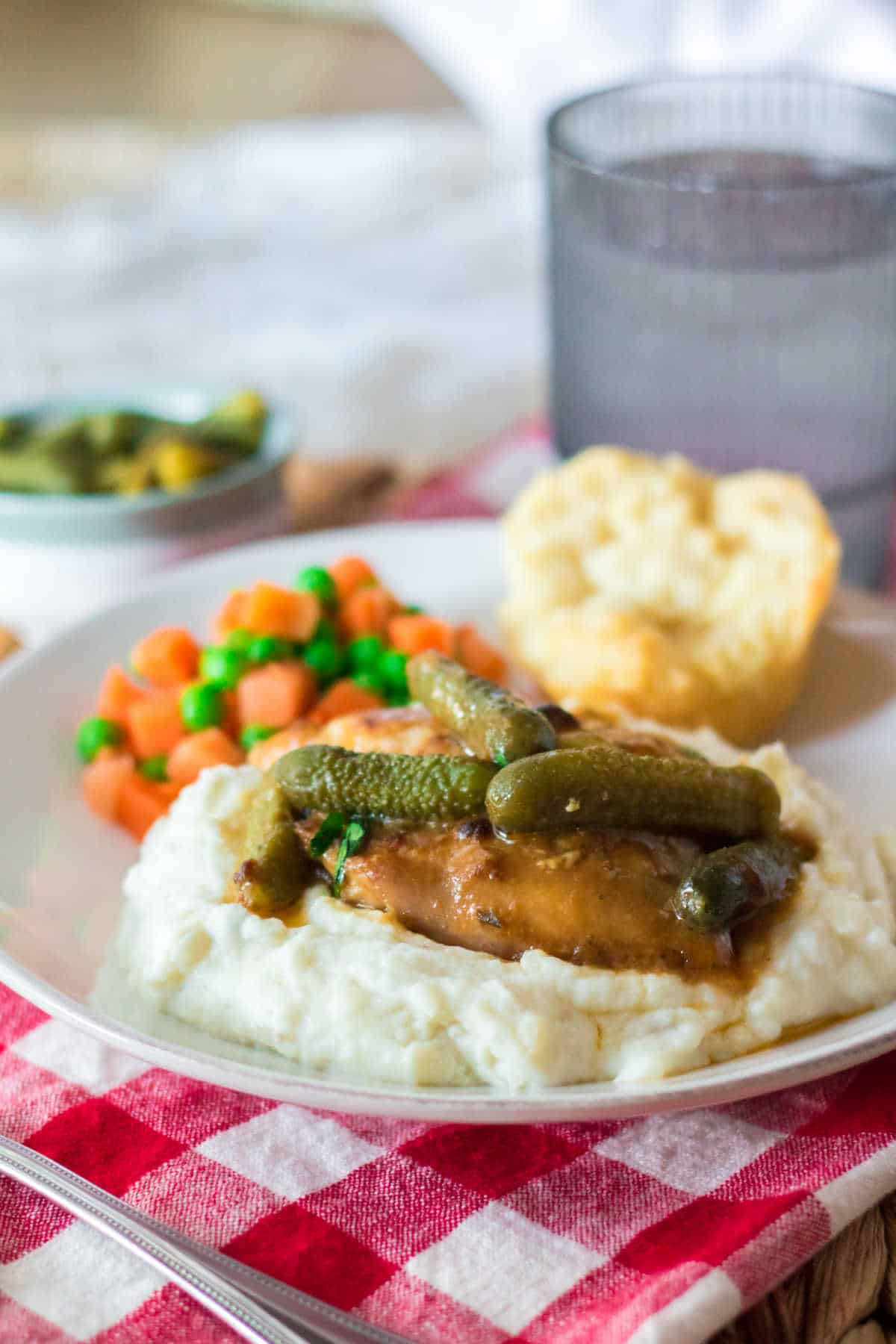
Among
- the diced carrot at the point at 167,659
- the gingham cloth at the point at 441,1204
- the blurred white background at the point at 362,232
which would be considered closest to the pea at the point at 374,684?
the diced carrot at the point at 167,659

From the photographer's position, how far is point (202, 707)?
175 inches

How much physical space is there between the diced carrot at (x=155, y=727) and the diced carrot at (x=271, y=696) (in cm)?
20

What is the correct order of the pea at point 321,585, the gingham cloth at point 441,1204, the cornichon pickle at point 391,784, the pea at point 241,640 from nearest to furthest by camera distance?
the gingham cloth at point 441,1204 → the cornichon pickle at point 391,784 → the pea at point 241,640 → the pea at point 321,585

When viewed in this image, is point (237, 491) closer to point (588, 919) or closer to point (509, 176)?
point (588, 919)

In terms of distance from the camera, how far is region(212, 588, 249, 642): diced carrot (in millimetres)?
4754

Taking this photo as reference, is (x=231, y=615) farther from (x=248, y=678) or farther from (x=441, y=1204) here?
(x=441, y=1204)

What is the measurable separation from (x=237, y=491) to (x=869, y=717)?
2.80 meters

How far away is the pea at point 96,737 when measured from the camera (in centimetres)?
433

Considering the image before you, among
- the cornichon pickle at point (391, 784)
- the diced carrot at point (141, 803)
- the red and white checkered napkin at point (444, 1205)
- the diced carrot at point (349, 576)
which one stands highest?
the cornichon pickle at point (391, 784)

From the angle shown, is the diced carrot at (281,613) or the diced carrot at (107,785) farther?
the diced carrot at (281,613)

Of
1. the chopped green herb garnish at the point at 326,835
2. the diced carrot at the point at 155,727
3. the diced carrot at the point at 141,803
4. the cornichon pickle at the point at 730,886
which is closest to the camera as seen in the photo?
the cornichon pickle at the point at 730,886

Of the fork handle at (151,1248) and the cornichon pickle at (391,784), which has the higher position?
the cornichon pickle at (391,784)

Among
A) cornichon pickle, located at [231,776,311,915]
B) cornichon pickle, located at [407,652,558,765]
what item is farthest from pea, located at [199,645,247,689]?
cornichon pickle, located at [231,776,311,915]

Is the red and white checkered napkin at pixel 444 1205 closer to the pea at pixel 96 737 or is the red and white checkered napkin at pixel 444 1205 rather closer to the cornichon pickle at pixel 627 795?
the cornichon pickle at pixel 627 795
